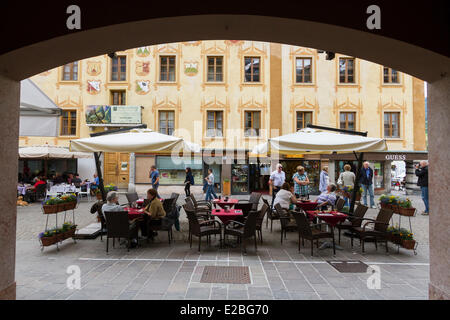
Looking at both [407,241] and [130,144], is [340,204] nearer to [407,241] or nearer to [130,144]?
[407,241]

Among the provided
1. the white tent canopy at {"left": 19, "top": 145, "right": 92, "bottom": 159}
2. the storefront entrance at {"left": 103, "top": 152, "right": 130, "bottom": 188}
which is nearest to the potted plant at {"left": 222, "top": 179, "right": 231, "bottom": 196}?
the storefront entrance at {"left": 103, "top": 152, "right": 130, "bottom": 188}

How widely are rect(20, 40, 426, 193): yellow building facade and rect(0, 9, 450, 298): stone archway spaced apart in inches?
583

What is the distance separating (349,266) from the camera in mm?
4871

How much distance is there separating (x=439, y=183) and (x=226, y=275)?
3.18 metres

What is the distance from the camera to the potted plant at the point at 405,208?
19.2 ft

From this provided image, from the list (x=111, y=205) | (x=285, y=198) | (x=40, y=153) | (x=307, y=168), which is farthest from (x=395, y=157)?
(x=40, y=153)

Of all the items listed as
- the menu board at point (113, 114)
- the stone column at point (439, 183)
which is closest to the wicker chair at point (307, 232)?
the stone column at point (439, 183)

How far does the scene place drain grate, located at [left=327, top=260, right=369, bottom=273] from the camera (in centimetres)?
466

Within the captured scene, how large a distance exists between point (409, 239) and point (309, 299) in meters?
3.60

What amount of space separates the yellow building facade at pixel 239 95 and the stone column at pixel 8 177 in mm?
14863

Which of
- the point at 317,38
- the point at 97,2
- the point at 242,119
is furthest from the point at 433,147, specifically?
the point at 242,119

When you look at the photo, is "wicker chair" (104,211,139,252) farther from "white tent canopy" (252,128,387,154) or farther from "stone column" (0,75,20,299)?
"white tent canopy" (252,128,387,154)
